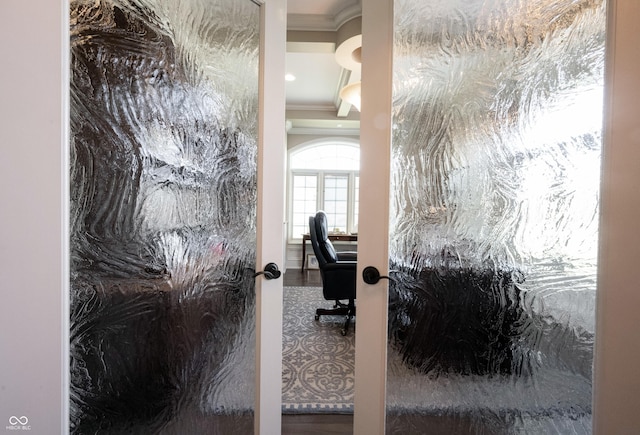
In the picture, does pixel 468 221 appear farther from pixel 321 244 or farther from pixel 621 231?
pixel 321 244

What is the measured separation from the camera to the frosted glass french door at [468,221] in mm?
916

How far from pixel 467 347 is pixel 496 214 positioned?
0.51m

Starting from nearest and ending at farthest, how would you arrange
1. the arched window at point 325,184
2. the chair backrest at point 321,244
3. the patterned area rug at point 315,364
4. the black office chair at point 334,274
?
the patterned area rug at point 315,364 → the black office chair at point 334,274 → the chair backrest at point 321,244 → the arched window at point 325,184

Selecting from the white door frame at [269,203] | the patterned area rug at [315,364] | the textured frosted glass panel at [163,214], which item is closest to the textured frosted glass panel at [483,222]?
the white door frame at [269,203]

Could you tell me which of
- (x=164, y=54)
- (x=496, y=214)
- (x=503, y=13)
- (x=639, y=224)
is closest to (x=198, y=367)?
(x=164, y=54)

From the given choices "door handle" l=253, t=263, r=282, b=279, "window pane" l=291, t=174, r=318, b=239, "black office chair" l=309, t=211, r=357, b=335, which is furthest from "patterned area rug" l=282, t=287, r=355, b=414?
"window pane" l=291, t=174, r=318, b=239

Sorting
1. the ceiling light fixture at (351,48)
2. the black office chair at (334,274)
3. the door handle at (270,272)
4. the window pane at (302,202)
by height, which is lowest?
the black office chair at (334,274)

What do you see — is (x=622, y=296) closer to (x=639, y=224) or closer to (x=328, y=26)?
(x=639, y=224)

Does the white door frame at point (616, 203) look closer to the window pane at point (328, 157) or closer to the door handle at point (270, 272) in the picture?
the door handle at point (270, 272)

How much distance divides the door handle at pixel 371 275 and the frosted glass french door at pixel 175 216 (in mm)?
338

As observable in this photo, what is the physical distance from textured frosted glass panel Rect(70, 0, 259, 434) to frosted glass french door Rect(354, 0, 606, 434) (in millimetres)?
467

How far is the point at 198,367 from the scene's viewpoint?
90 centimetres

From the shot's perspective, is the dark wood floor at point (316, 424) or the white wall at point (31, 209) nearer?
the white wall at point (31, 209)

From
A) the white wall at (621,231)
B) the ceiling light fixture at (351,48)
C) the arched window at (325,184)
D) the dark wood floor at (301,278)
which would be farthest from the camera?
the arched window at (325,184)
